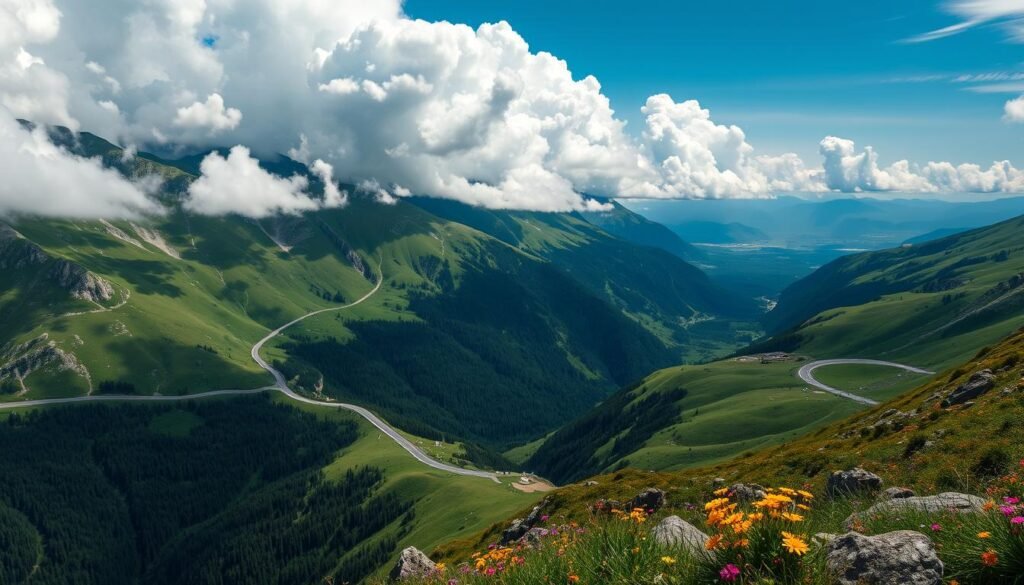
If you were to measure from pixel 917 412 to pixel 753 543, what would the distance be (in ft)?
216

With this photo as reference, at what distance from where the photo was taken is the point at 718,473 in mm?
65875

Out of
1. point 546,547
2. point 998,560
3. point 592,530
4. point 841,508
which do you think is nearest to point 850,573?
point 998,560

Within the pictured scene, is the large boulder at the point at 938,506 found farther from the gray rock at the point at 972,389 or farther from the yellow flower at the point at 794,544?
the gray rock at the point at 972,389

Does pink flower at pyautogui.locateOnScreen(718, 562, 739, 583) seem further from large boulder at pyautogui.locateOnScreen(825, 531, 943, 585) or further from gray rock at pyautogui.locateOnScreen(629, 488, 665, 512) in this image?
gray rock at pyautogui.locateOnScreen(629, 488, 665, 512)

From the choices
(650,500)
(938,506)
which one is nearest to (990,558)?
(938,506)

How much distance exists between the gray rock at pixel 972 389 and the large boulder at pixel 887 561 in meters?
58.1

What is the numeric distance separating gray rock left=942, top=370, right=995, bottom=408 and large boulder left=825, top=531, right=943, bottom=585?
58.1 meters

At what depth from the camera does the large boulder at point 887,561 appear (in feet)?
25.3

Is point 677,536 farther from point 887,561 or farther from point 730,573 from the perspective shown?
point 730,573

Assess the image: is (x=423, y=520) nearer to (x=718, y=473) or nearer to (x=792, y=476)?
(x=718, y=473)

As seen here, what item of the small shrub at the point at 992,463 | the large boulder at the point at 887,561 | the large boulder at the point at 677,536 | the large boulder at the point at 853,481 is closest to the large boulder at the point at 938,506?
the large boulder at the point at 887,561

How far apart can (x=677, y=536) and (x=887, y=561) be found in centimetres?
351

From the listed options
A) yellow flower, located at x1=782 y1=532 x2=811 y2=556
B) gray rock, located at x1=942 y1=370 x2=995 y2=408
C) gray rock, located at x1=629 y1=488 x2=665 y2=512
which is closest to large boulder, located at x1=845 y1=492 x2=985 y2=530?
yellow flower, located at x1=782 y1=532 x2=811 y2=556

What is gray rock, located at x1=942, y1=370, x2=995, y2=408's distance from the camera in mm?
52250
